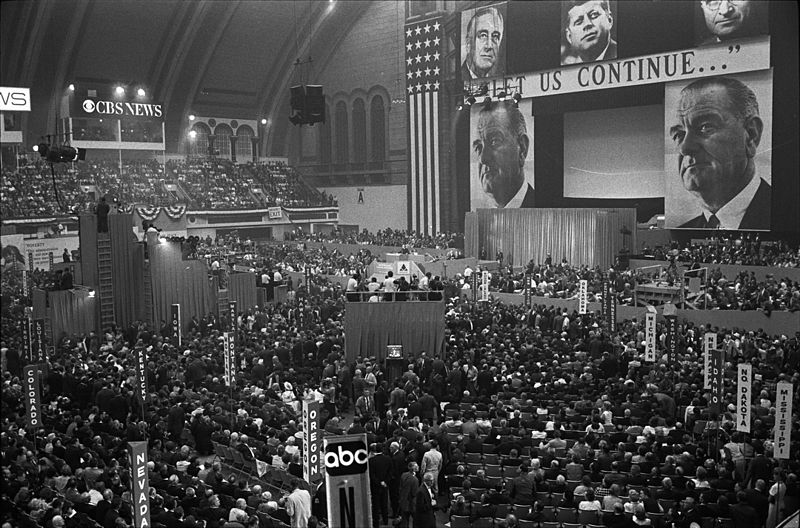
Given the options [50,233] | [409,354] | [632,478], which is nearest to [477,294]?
[409,354]

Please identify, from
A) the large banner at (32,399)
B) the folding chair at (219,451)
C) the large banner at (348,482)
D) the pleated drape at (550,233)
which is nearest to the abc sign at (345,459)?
the large banner at (348,482)

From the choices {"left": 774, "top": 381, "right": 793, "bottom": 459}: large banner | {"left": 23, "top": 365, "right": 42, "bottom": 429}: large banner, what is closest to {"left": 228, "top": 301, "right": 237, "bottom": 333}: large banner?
{"left": 23, "top": 365, "right": 42, "bottom": 429}: large banner

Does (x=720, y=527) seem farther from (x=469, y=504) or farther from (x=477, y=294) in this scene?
(x=477, y=294)

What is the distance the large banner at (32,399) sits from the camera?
1121 centimetres

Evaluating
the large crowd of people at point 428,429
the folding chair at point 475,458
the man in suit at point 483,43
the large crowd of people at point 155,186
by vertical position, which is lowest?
the folding chair at point 475,458

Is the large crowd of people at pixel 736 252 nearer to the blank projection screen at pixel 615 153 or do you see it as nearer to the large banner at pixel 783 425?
the blank projection screen at pixel 615 153

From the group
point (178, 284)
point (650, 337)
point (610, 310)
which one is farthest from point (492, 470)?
point (178, 284)

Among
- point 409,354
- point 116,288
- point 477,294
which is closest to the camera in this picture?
point 409,354

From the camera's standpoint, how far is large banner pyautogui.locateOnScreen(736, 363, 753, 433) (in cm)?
1012

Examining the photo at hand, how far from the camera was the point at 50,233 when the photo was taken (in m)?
30.8

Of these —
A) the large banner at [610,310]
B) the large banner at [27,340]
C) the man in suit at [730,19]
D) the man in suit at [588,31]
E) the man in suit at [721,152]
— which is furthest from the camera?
the man in suit at [588,31]

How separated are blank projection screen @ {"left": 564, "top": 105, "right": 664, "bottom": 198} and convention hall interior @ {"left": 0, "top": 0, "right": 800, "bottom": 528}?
0.44 feet

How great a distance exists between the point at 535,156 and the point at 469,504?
26659 millimetres

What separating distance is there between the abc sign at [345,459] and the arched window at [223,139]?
42.1 m
